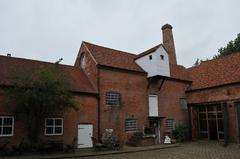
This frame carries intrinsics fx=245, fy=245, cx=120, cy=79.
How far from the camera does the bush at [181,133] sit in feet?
80.9

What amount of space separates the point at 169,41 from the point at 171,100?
34.9ft

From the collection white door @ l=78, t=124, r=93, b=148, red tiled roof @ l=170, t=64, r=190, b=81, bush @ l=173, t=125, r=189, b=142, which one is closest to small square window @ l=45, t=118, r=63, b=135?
white door @ l=78, t=124, r=93, b=148

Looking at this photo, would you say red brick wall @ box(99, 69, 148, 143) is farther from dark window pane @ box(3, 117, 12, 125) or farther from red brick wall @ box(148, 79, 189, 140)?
dark window pane @ box(3, 117, 12, 125)

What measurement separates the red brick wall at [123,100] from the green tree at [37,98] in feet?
16.4

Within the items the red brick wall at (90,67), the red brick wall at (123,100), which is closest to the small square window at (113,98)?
the red brick wall at (123,100)

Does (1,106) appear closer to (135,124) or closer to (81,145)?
(81,145)

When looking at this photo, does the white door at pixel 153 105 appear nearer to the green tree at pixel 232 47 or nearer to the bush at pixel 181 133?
the bush at pixel 181 133

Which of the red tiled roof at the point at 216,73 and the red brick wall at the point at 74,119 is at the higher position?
the red tiled roof at the point at 216,73

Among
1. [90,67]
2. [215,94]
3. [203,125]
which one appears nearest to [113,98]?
[90,67]

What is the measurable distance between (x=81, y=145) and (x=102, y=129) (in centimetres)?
216

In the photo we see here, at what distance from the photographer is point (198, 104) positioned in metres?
25.6

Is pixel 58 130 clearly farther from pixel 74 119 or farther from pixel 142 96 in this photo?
pixel 142 96

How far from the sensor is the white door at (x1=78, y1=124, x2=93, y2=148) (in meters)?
19.5

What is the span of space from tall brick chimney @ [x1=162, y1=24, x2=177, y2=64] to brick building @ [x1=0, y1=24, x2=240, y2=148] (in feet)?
18.0
